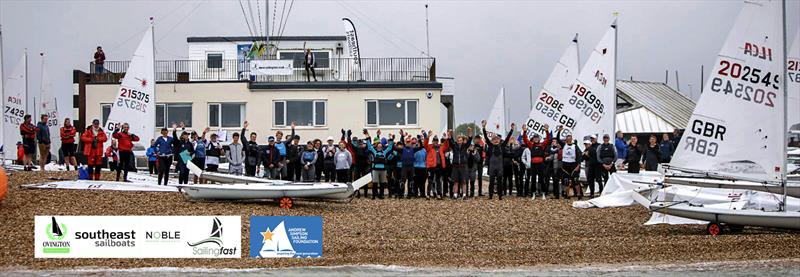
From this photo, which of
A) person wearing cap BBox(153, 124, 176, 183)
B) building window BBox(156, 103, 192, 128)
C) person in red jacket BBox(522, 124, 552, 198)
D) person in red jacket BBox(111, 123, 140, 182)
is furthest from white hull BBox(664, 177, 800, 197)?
building window BBox(156, 103, 192, 128)

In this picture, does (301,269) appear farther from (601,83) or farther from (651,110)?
(651,110)

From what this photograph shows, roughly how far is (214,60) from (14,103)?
972 centimetres

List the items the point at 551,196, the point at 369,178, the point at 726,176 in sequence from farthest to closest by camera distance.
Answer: the point at 551,196 < the point at 369,178 < the point at 726,176

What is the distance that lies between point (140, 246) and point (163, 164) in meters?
10.9

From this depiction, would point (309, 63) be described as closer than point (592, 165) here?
No

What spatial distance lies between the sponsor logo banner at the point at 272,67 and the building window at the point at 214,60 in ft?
11.6

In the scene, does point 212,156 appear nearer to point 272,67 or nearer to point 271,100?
point 271,100

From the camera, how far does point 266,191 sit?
862 inches

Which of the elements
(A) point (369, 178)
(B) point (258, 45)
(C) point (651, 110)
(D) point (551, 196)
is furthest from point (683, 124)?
(A) point (369, 178)

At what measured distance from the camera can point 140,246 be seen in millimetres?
14219

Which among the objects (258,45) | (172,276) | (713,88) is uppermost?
(258,45)

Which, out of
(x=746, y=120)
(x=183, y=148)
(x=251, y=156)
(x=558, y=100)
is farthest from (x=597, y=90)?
(x=183, y=148)

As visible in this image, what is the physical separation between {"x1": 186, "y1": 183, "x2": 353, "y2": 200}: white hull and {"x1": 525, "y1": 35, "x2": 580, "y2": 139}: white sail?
10.7 m

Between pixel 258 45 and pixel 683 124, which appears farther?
pixel 683 124
